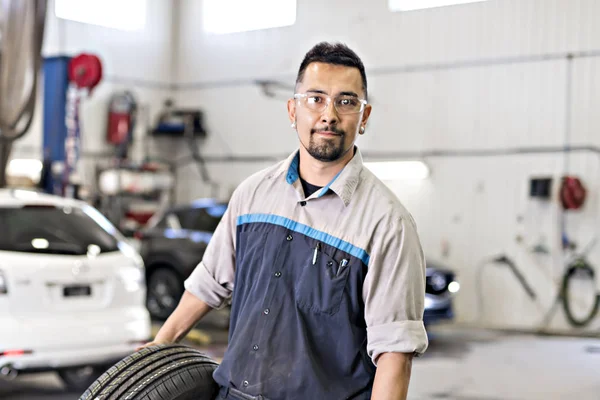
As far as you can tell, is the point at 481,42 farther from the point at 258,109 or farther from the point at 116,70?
the point at 116,70

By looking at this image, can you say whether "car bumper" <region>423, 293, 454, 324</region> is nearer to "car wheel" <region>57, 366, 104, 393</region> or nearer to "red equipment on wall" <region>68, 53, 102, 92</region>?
"car wheel" <region>57, 366, 104, 393</region>

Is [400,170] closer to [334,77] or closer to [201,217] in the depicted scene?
[201,217]

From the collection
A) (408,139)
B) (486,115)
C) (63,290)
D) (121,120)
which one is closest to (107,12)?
(121,120)

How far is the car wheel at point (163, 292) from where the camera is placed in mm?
9898

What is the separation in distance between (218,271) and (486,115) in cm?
1001

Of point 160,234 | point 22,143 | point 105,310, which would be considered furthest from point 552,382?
point 22,143

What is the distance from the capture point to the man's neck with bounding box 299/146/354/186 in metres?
2.35

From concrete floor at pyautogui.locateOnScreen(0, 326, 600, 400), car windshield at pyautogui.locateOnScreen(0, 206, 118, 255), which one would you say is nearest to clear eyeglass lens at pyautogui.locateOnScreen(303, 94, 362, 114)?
car windshield at pyautogui.locateOnScreen(0, 206, 118, 255)

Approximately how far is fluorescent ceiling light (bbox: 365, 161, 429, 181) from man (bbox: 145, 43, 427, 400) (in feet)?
33.8

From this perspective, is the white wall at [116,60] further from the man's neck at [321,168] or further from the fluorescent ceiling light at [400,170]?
the man's neck at [321,168]

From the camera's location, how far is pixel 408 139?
12.8 m

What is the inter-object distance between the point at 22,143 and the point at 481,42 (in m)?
7.52

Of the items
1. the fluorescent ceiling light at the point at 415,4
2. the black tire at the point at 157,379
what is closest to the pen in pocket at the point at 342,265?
the black tire at the point at 157,379

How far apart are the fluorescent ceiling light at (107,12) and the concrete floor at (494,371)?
319 inches
